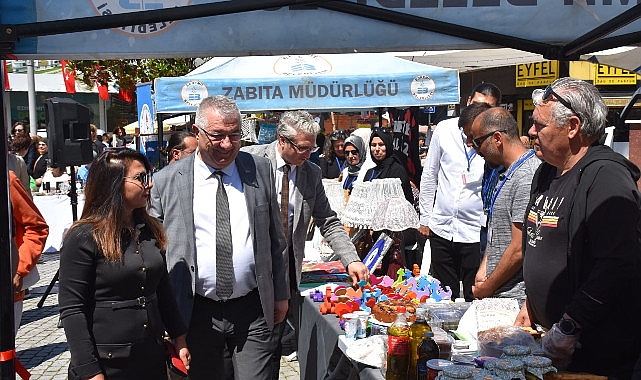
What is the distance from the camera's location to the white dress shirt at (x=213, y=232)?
3283 mm

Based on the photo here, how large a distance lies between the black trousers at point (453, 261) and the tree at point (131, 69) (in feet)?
47.4

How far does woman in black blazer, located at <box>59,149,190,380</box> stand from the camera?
2.78 metres

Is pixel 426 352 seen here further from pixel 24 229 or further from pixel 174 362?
pixel 24 229

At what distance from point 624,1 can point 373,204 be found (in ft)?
8.74

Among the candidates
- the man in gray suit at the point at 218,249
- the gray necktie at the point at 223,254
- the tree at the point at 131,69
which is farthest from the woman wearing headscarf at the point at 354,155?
the tree at the point at 131,69

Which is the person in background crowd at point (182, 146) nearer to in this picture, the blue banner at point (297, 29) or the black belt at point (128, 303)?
the black belt at point (128, 303)

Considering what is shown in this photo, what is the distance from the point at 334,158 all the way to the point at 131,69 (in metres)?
10.1

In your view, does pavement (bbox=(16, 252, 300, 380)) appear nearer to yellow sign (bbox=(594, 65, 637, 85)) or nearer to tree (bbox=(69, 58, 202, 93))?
tree (bbox=(69, 58, 202, 93))

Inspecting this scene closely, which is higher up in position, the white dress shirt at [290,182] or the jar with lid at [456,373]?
the white dress shirt at [290,182]

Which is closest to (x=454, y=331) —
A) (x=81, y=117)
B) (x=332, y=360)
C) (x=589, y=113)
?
→ (x=332, y=360)

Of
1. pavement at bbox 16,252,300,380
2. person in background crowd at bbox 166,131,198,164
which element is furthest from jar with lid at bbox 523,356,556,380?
person in background crowd at bbox 166,131,198,164

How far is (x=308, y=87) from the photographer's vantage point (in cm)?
783

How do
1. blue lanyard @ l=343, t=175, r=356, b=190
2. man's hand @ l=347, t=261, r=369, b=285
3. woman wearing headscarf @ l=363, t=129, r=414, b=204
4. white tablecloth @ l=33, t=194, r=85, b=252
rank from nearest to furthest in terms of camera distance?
1. man's hand @ l=347, t=261, r=369, b=285
2. woman wearing headscarf @ l=363, t=129, r=414, b=204
3. blue lanyard @ l=343, t=175, r=356, b=190
4. white tablecloth @ l=33, t=194, r=85, b=252

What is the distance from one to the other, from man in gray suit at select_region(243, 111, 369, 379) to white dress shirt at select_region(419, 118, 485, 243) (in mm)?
1333
